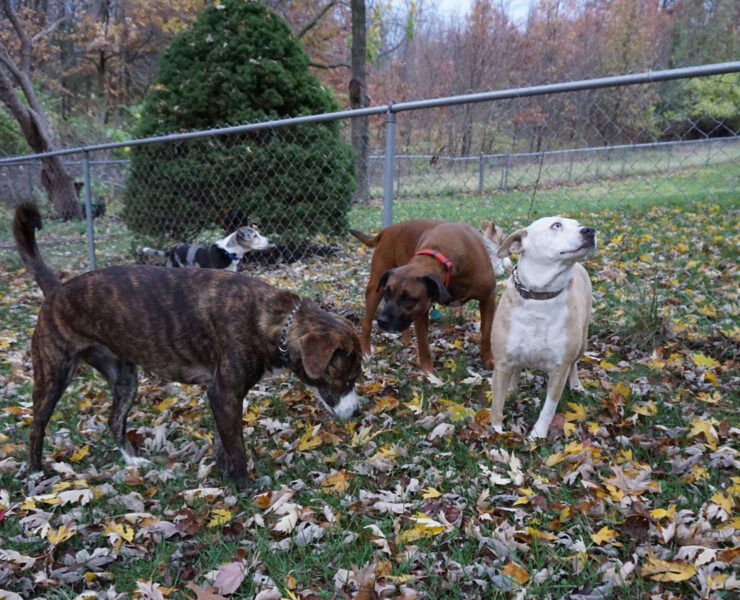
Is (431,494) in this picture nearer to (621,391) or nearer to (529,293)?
(529,293)

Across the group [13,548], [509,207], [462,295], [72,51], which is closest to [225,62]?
[509,207]

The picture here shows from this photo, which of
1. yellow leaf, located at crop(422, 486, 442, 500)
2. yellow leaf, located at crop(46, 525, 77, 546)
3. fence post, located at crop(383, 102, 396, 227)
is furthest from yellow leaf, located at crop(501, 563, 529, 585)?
fence post, located at crop(383, 102, 396, 227)

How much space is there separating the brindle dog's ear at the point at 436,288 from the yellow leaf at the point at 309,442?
1.30 metres

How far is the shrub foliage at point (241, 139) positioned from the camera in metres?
8.06

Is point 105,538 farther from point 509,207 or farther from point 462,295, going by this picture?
point 509,207

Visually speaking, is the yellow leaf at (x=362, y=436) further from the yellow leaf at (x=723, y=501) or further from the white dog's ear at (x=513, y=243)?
the yellow leaf at (x=723, y=501)

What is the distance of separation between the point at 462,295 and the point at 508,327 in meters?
1.10

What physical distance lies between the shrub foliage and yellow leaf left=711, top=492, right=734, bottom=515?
22.0ft

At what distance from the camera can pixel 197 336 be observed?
122 inches

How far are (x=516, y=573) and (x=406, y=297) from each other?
6.88 ft

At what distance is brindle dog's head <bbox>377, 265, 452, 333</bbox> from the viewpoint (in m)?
3.87

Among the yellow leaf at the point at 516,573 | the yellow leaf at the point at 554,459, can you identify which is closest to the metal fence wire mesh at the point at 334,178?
the yellow leaf at the point at 554,459

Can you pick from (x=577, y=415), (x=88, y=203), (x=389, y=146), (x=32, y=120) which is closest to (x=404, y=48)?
(x=32, y=120)

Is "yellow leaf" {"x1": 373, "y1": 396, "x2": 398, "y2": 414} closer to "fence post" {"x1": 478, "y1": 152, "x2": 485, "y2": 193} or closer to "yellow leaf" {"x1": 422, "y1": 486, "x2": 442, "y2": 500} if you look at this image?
"yellow leaf" {"x1": 422, "y1": 486, "x2": 442, "y2": 500}
